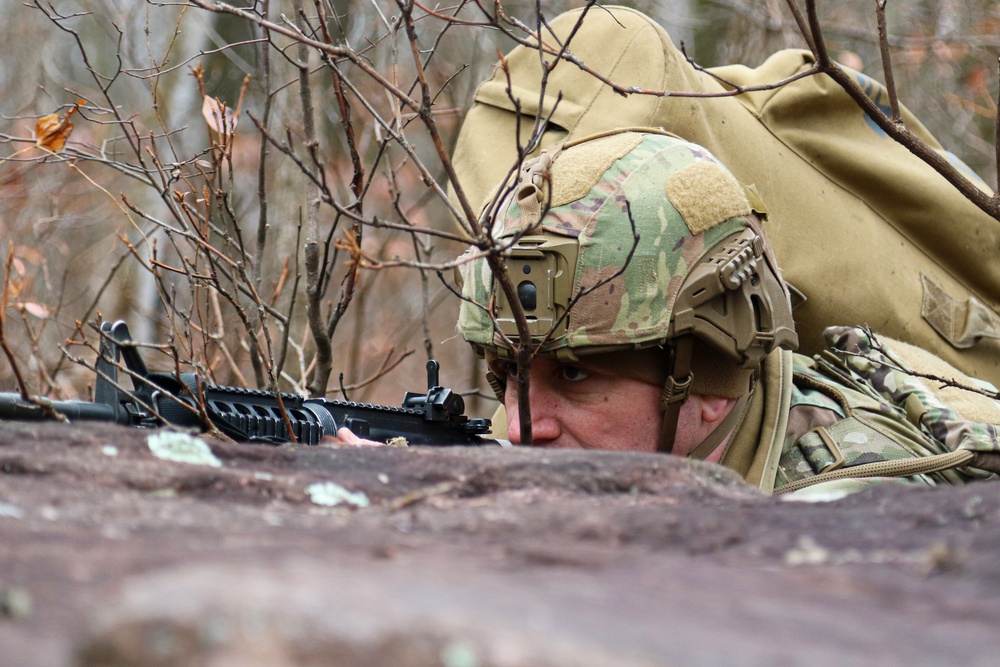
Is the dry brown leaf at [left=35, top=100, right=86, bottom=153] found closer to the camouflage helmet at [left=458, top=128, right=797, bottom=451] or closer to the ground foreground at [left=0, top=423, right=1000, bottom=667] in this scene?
the camouflage helmet at [left=458, top=128, right=797, bottom=451]

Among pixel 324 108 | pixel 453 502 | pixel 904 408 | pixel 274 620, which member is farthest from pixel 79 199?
pixel 274 620

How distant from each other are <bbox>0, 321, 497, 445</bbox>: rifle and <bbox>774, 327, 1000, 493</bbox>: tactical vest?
1.00 m

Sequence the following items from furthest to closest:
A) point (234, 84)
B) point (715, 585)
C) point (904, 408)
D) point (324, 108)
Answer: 1. point (234, 84)
2. point (324, 108)
3. point (904, 408)
4. point (715, 585)

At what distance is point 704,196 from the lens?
3156mm

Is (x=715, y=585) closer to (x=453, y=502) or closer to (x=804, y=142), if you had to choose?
(x=453, y=502)

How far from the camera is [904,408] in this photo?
3475 millimetres

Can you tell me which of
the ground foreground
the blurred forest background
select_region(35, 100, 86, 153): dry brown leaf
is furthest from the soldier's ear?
the blurred forest background

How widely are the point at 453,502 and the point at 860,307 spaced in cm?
290

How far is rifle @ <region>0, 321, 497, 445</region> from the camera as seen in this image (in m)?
2.34

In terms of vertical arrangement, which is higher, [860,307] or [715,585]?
[860,307]

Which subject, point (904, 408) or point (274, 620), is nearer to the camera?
point (274, 620)

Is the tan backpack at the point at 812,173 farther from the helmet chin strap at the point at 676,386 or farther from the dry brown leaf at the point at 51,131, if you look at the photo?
the dry brown leaf at the point at 51,131

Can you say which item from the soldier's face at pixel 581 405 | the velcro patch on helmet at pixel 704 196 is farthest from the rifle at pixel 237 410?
the velcro patch on helmet at pixel 704 196

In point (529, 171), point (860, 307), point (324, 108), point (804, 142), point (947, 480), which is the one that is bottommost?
point (947, 480)
